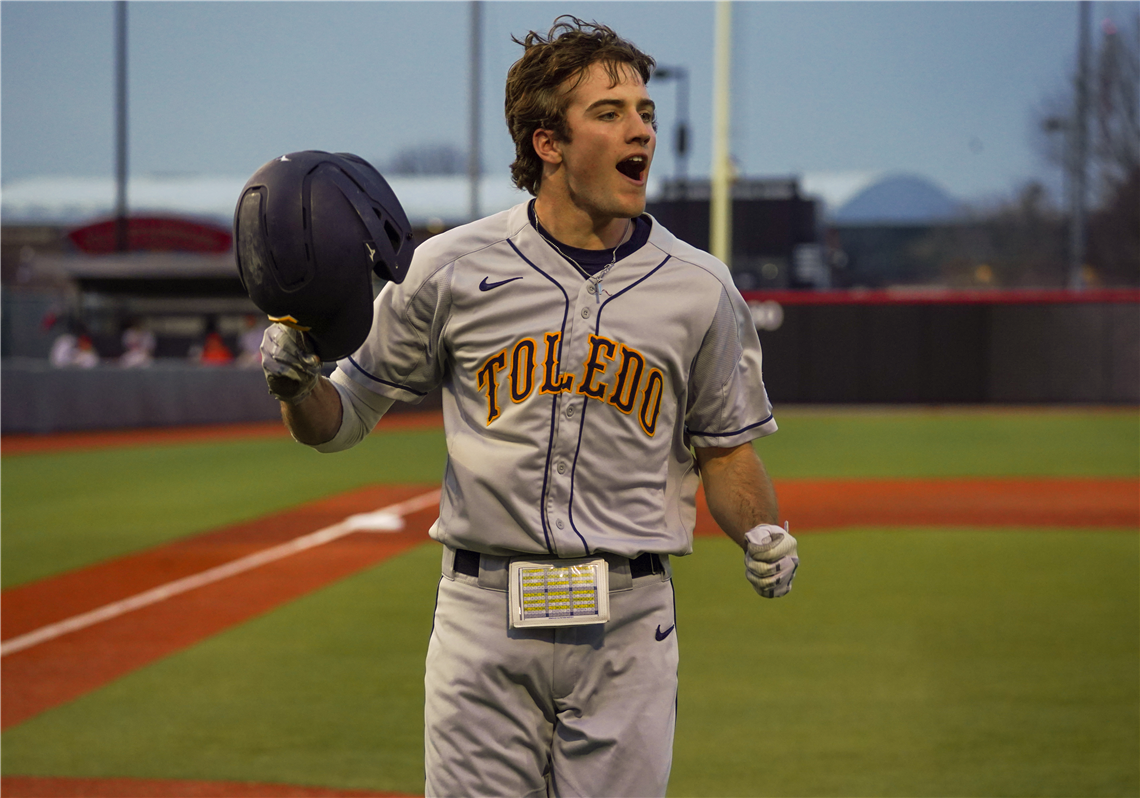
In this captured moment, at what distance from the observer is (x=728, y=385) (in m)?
2.88

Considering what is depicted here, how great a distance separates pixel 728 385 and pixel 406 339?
2.37 feet

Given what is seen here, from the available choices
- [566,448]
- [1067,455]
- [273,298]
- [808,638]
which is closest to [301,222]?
[273,298]

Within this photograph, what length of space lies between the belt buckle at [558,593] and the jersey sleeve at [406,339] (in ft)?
1.50

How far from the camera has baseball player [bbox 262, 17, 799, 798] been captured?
2.68 m

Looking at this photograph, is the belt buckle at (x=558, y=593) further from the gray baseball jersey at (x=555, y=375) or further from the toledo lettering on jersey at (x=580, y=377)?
the toledo lettering on jersey at (x=580, y=377)

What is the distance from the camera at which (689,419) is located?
9.70 ft

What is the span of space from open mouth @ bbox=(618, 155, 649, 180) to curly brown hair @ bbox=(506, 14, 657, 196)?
143 mm

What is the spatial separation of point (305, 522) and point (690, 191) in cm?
1922

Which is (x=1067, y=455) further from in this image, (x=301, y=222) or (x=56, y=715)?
(x=301, y=222)

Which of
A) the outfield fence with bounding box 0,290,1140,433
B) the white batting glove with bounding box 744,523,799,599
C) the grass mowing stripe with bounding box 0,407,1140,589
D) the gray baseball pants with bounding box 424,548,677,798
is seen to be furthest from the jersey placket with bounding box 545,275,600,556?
the outfield fence with bounding box 0,290,1140,433

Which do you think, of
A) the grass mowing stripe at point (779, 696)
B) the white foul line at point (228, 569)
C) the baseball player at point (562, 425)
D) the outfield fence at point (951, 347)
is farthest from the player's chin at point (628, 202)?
the outfield fence at point (951, 347)

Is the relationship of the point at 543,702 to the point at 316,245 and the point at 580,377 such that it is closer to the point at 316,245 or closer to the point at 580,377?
the point at 580,377

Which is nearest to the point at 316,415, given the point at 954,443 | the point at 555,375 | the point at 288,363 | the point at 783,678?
the point at 288,363

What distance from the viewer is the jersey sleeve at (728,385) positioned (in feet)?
9.40
